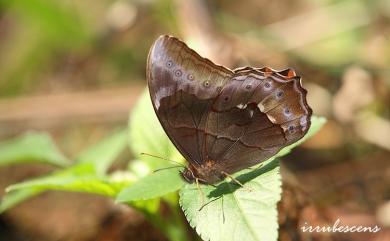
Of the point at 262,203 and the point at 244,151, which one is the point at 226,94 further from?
the point at 262,203

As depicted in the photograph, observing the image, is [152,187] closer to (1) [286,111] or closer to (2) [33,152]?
(1) [286,111]

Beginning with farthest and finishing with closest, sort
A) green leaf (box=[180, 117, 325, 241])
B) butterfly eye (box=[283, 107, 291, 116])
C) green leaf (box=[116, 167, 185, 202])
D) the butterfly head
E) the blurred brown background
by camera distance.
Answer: the blurred brown background → butterfly eye (box=[283, 107, 291, 116]) → the butterfly head → green leaf (box=[116, 167, 185, 202]) → green leaf (box=[180, 117, 325, 241])

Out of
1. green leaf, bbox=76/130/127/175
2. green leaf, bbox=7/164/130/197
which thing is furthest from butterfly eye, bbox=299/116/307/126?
green leaf, bbox=76/130/127/175

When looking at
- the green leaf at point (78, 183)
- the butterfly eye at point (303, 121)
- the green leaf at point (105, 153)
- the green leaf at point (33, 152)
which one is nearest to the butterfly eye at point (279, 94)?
the butterfly eye at point (303, 121)

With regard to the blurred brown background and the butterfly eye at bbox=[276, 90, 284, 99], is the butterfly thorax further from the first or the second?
the blurred brown background

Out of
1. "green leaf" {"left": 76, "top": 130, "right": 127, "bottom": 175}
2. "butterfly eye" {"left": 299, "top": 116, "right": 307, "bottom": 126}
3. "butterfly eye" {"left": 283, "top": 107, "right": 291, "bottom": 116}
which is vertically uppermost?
"green leaf" {"left": 76, "top": 130, "right": 127, "bottom": 175}

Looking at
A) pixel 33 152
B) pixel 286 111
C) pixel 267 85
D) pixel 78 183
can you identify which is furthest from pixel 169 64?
pixel 33 152

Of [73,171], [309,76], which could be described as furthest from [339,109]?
[73,171]

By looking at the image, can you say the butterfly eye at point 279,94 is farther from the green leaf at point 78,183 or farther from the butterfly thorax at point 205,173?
the green leaf at point 78,183
